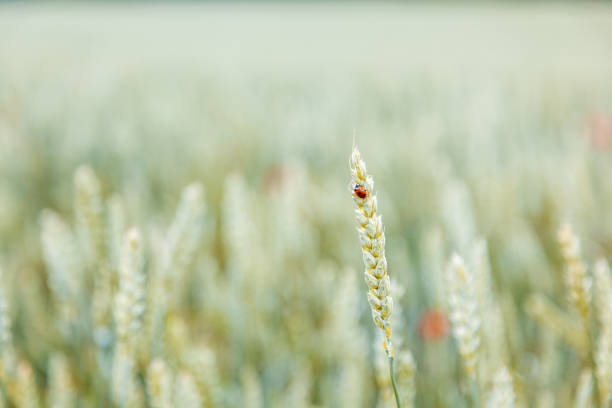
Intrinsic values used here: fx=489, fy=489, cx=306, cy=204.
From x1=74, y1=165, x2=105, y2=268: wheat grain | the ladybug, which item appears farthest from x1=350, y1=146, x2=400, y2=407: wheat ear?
x1=74, y1=165, x2=105, y2=268: wheat grain

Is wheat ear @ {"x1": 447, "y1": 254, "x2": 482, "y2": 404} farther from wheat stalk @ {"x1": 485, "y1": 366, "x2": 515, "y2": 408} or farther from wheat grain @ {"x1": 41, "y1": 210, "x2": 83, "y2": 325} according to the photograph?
wheat grain @ {"x1": 41, "y1": 210, "x2": 83, "y2": 325}

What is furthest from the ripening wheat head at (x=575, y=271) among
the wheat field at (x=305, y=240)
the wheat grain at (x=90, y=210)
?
the wheat grain at (x=90, y=210)

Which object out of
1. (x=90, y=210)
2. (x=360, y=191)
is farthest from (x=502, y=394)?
(x=90, y=210)

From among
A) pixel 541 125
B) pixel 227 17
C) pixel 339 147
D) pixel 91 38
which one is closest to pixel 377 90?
pixel 541 125

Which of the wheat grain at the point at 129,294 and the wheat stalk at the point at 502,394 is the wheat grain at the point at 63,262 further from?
the wheat stalk at the point at 502,394

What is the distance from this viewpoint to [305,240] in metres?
0.81

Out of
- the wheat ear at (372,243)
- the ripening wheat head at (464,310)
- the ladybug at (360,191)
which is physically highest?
the ladybug at (360,191)

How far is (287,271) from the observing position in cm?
75

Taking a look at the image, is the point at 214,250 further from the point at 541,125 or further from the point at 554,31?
the point at 554,31

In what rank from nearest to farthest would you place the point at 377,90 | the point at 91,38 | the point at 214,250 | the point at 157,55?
the point at 214,250 → the point at 377,90 → the point at 157,55 → the point at 91,38

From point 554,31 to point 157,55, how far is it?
10.9 feet

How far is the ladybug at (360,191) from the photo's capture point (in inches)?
11.6

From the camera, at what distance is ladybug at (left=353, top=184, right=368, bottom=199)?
29 centimetres

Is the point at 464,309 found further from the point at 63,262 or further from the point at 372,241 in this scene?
the point at 63,262
